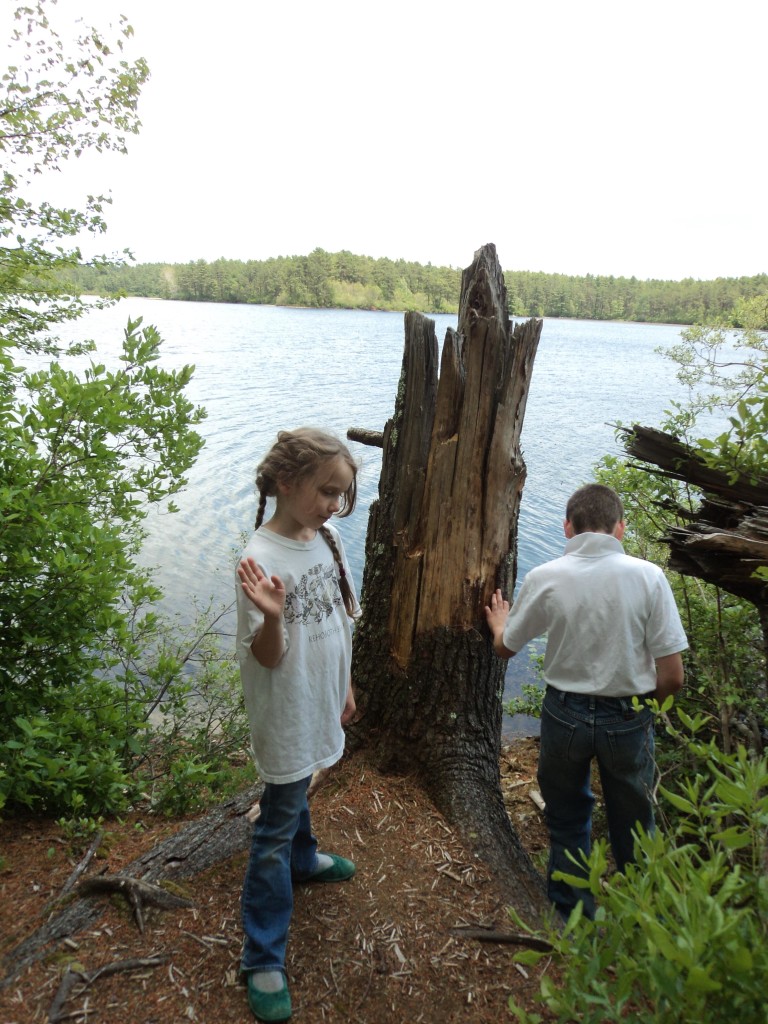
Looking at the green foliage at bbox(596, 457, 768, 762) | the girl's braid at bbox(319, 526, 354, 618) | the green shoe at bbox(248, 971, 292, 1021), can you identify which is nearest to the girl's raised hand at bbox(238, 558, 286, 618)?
the girl's braid at bbox(319, 526, 354, 618)

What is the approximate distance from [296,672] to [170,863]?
44.1 inches

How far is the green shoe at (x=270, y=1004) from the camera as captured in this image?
2.10 m

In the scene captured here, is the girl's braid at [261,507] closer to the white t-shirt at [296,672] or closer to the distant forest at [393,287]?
the white t-shirt at [296,672]

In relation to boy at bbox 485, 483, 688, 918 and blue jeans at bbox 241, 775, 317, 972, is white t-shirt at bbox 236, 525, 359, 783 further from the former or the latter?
boy at bbox 485, 483, 688, 918

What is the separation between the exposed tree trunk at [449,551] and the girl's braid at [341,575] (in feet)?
2.64

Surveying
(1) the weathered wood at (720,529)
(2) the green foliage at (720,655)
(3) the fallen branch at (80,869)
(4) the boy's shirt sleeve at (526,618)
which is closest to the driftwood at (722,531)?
(1) the weathered wood at (720,529)

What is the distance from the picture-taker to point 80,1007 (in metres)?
2.09

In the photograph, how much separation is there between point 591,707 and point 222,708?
4.24 meters

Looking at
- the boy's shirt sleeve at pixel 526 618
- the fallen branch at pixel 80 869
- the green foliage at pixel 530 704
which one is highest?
the boy's shirt sleeve at pixel 526 618

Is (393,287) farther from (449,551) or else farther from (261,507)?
(261,507)

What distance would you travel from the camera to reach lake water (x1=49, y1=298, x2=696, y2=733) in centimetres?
1120

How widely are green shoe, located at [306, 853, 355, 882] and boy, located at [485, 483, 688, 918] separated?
898 millimetres

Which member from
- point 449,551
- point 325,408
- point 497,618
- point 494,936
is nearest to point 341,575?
point 449,551

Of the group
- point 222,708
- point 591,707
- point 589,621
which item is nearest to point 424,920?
point 591,707
